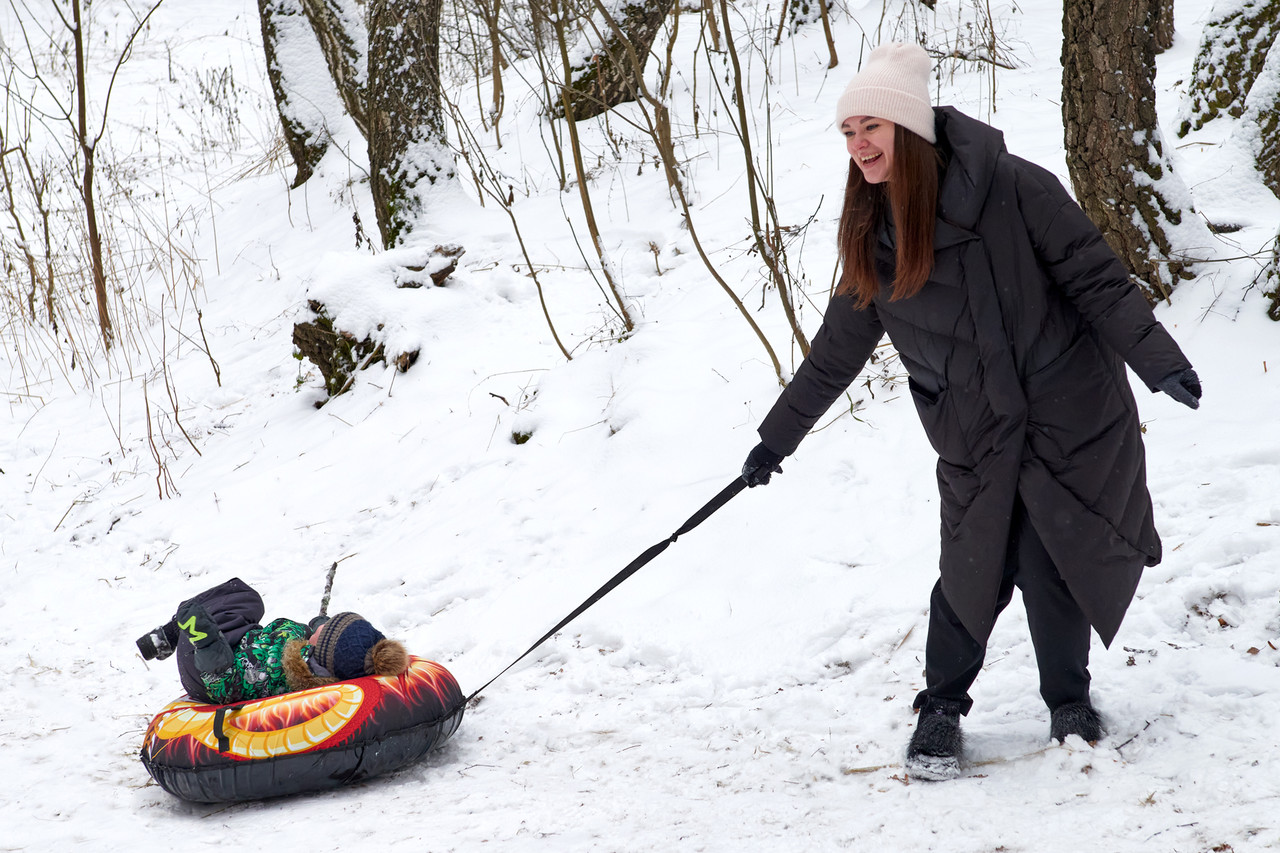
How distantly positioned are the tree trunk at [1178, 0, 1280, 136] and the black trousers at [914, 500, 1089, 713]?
13.5 ft

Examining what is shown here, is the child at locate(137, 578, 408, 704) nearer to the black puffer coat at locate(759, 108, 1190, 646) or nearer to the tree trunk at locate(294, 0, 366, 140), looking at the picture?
the black puffer coat at locate(759, 108, 1190, 646)

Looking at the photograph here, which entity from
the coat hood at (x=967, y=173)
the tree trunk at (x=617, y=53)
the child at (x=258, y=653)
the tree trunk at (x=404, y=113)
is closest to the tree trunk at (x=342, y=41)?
the tree trunk at (x=404, y=113)

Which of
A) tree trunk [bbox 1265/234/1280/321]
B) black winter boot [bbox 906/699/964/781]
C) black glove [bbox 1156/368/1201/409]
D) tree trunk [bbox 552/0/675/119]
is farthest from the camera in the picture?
tree trunk [bbox 552/0/675/119]

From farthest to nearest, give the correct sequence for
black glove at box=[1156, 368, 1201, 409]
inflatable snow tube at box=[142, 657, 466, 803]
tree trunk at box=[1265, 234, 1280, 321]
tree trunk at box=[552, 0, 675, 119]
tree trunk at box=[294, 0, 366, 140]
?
tree trunk at box=[294, 0, 366, 140]
tree trunk at box=[552, 0, 675, 119]
tree trunk at box=[1265, 234, 1280, 321]
inflatable snow tube at box=[142, 657, 466, 803]
black glove at box=[1156, 368, 1201, 409]

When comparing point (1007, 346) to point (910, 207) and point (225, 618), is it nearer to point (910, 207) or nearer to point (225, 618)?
point (910, 207)

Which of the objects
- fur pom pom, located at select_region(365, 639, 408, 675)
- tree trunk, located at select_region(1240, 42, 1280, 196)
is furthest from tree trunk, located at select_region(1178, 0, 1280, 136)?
fur pom pom, located at select_region(365, 639, 408, 675)

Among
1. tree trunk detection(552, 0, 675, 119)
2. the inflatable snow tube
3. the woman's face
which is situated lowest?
the inflatable snow tube

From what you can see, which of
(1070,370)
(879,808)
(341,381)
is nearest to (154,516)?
(341,381)

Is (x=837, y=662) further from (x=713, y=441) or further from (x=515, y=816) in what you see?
(x=713, y=441)

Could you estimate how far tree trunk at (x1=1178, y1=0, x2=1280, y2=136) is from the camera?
16.2 ft

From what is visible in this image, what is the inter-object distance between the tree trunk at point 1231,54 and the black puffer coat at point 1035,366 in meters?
3.98

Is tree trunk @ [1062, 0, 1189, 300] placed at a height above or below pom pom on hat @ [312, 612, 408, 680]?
above

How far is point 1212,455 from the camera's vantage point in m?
3.13

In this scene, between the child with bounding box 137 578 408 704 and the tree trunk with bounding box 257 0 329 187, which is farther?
the tree trunk with bounding box 257 0 329 187
